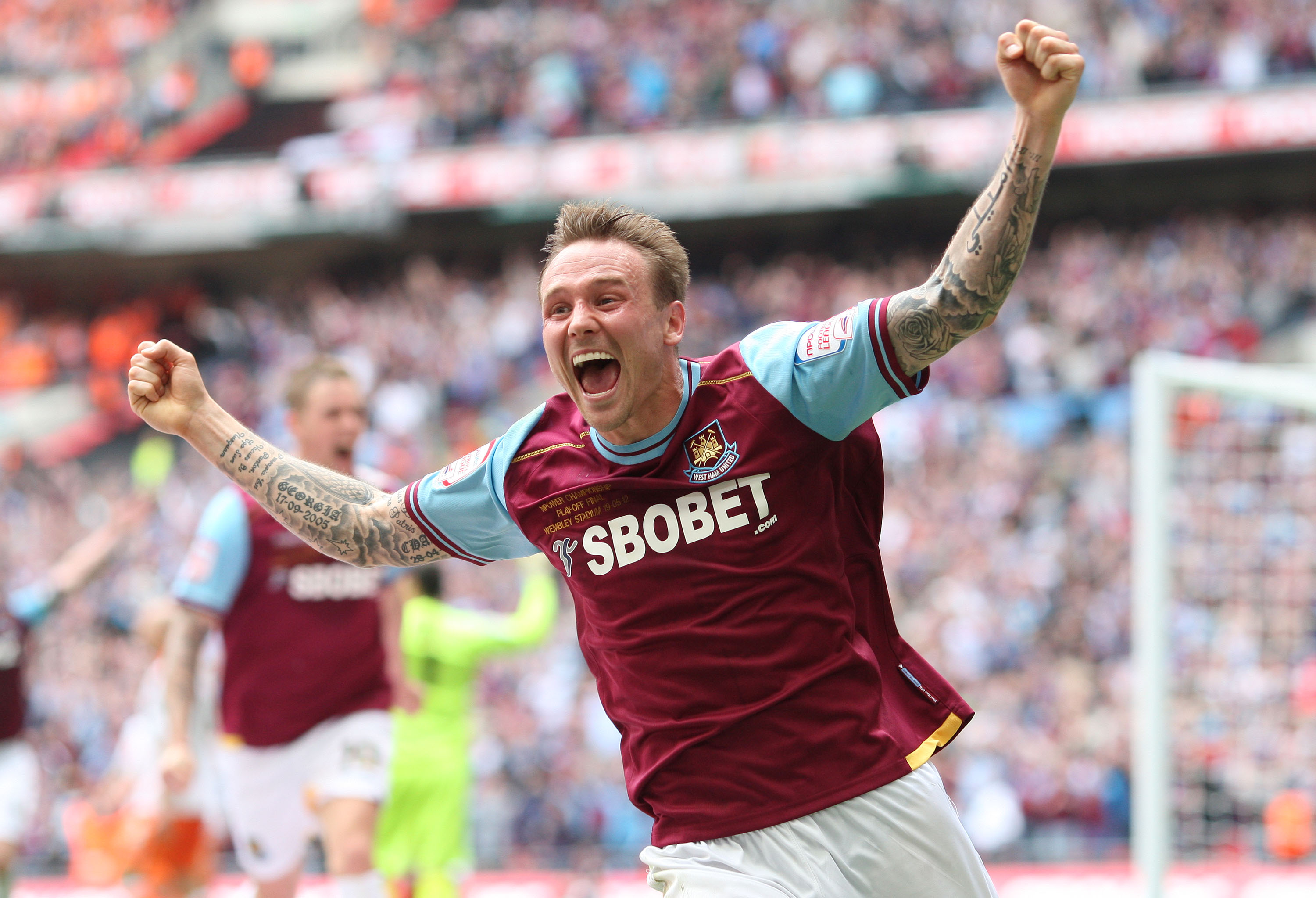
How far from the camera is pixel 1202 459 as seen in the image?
9.17 metres

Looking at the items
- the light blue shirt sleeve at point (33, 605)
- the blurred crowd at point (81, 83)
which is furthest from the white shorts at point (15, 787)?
the blurred crowd at point (81, 83)

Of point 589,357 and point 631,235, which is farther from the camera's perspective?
point 631,235

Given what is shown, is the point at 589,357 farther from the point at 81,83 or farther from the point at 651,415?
the point at 81,83

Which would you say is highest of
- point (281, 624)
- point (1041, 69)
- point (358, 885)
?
point (1041, 69)

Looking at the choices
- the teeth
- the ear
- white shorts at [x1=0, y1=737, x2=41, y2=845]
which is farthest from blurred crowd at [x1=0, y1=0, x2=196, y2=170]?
the teeth

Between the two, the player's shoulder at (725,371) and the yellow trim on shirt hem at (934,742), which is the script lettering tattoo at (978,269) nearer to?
the player's shoulder at (725,371)

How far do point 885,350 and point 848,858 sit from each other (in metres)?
1.04

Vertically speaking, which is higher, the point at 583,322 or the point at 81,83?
the point at 81,83

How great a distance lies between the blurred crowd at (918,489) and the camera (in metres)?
12.3

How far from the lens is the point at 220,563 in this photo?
528 centimetres

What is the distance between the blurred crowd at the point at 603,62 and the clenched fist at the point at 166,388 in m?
17.4

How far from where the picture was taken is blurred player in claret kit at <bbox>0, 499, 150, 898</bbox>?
634 centimetres

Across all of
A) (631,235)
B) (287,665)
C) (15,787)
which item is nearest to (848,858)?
(631,235)

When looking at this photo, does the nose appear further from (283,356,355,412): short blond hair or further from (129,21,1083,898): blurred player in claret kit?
(283,356,355,412): short blond hair
